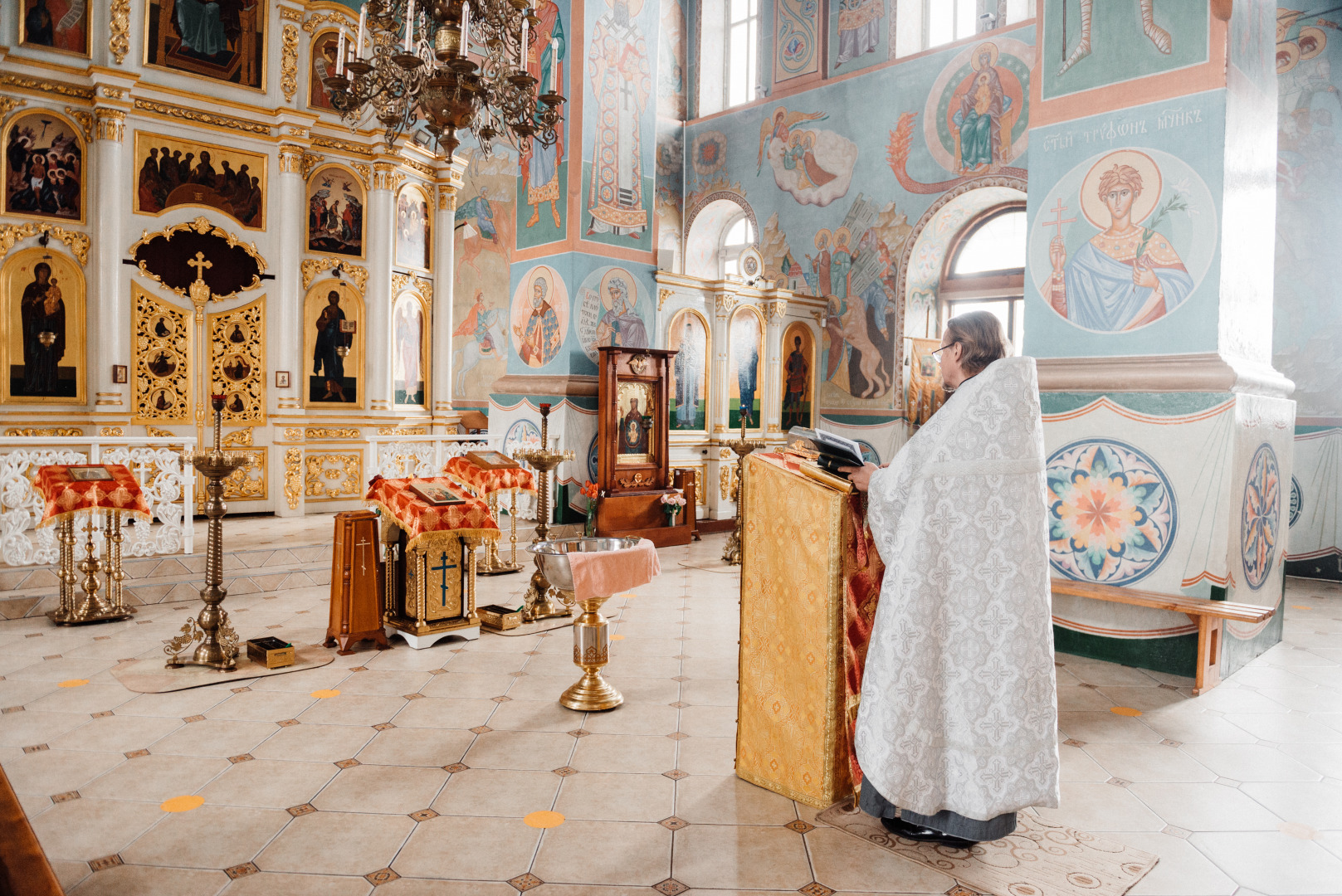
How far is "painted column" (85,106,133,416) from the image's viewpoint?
9.15m

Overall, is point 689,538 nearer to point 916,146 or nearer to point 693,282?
point 693,282

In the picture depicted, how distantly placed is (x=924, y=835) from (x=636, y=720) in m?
1.72

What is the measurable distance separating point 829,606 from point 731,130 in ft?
43.2

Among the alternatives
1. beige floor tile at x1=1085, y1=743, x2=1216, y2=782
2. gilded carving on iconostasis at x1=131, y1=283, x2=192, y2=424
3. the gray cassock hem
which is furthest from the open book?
gilded carving on iconostasis at x1=131, y1=283, x2=192, y2=424

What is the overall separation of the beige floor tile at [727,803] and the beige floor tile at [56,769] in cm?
257

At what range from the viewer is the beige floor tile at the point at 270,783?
3479mm

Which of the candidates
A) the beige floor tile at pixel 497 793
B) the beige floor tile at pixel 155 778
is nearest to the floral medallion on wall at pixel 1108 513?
the beige floor tile at pixel 497 793

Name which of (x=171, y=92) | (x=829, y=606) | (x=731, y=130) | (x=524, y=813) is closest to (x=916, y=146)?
(x=731, y=130)

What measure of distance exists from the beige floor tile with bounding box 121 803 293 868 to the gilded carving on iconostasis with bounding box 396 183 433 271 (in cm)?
904

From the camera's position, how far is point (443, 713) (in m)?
4.58

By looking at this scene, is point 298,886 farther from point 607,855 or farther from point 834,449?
point 834,449

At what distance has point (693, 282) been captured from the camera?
37.4 feet

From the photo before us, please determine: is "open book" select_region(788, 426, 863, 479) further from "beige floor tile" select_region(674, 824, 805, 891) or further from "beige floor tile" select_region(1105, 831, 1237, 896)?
"beige floor tile" select_region(1105, 831, 1237, 896)

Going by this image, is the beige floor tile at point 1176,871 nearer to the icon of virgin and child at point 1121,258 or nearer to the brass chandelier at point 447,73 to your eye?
the icon of virgin and child at point 1121,258
